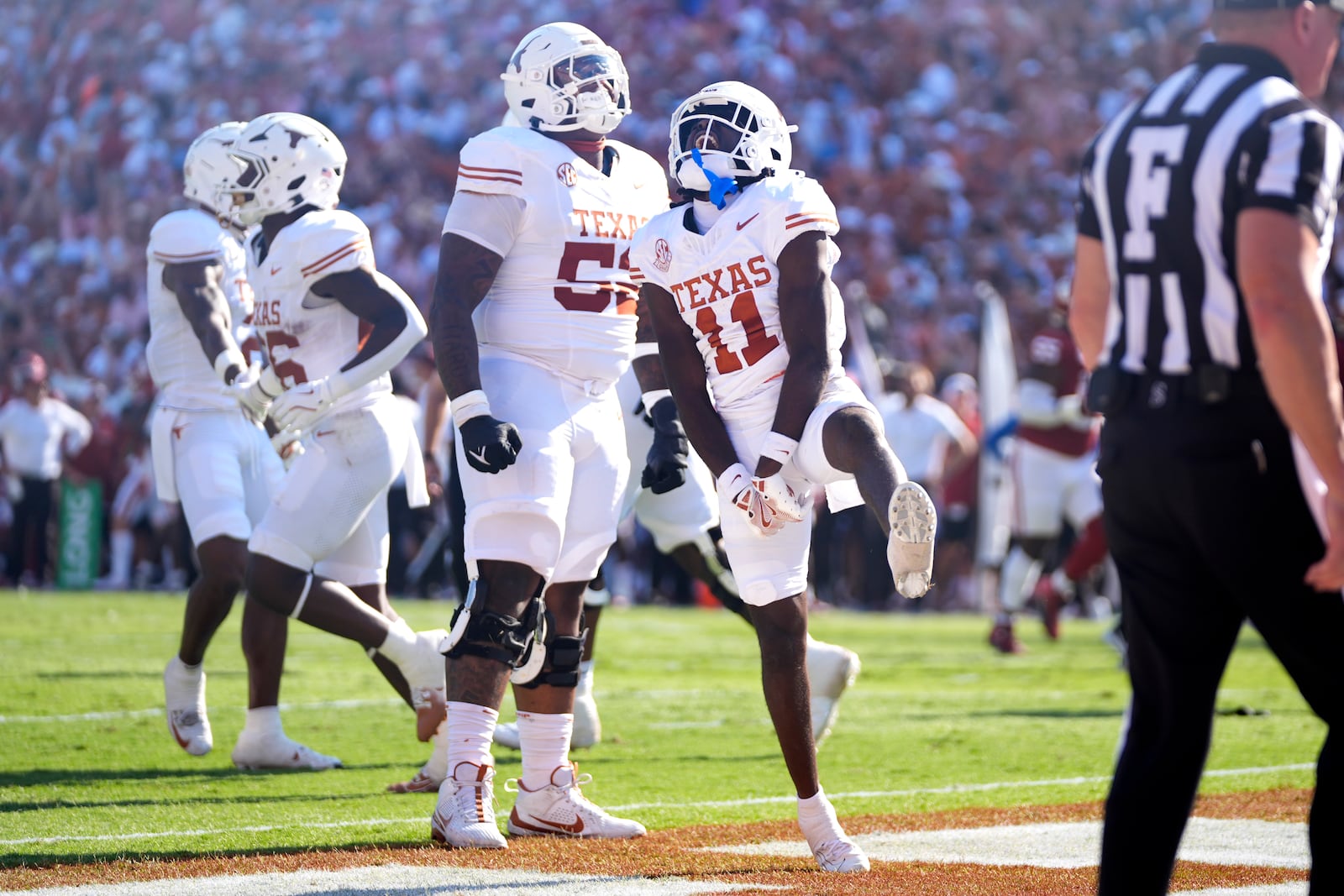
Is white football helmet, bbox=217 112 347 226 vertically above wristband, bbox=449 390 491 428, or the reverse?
white football helmet, bbox=217 112 347 226

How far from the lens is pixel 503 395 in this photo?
487cm

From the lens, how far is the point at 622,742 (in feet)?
22.8

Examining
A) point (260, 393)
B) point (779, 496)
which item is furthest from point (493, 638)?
point (260, 393)

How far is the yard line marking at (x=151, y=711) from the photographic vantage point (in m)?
7.30

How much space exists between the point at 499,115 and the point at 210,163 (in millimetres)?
14663

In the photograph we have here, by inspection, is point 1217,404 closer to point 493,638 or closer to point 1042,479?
point 493,638

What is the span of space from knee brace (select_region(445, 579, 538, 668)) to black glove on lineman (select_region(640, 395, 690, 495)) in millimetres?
636

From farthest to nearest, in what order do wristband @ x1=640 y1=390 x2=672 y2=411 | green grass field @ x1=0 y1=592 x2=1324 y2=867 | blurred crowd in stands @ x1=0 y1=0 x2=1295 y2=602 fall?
blurred crowd in stands @ x1=0 y1=0 x2=1295 y2=602 < wristband @ x1=640 y1=390 x2=672 y2=411 < green grass field @ x1=0 y1=592 x2=1324 y2=867

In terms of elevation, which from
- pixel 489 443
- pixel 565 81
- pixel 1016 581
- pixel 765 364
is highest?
pixel 565 81

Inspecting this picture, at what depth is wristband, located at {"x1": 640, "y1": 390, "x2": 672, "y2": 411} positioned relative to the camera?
211 inches

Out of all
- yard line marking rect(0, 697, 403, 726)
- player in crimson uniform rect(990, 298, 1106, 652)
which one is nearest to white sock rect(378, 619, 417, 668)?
yard line marking rect(0, 697, 403, 726)

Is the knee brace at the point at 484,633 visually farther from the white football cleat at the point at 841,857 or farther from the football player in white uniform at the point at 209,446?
the football player in white uniform at the point at 209,446

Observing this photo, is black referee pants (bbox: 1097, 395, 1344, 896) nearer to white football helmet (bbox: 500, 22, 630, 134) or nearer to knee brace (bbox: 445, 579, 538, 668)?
knee brace (bbox: 445, 579, 538, 668)

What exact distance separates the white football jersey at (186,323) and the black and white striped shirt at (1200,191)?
432 centimetres
